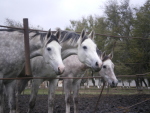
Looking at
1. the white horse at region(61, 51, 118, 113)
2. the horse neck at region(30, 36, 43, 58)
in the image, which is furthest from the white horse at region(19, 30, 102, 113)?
the white horse at region(61, 51, 118, 113)

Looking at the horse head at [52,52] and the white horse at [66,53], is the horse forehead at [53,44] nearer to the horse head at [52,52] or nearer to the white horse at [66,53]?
the horse head at [52,52]

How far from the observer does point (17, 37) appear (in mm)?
4328

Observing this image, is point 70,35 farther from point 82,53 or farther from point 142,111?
point 142,111

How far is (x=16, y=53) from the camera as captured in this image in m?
4.05

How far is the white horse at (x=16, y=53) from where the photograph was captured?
152 inches

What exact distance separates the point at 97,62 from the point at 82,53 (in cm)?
60

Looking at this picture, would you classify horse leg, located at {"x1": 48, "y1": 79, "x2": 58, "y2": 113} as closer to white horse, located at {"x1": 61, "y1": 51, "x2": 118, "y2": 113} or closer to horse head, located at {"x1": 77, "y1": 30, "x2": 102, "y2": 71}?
white horse, located at {"x1": 61, "y1": 51, "x2": 118, "y2": 113}

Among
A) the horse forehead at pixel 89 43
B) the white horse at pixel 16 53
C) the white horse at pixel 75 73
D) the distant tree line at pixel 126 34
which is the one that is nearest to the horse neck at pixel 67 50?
the horse forehead at pixel 89 43

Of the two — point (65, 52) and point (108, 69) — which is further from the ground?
point (65, 52)

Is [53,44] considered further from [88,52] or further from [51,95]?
[51,95]

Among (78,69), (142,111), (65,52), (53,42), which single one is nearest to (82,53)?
(65,52)

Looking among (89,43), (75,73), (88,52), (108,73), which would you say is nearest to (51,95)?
(75,73)

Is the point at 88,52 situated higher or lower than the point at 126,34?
lower

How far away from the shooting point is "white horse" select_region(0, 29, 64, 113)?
152 inches
